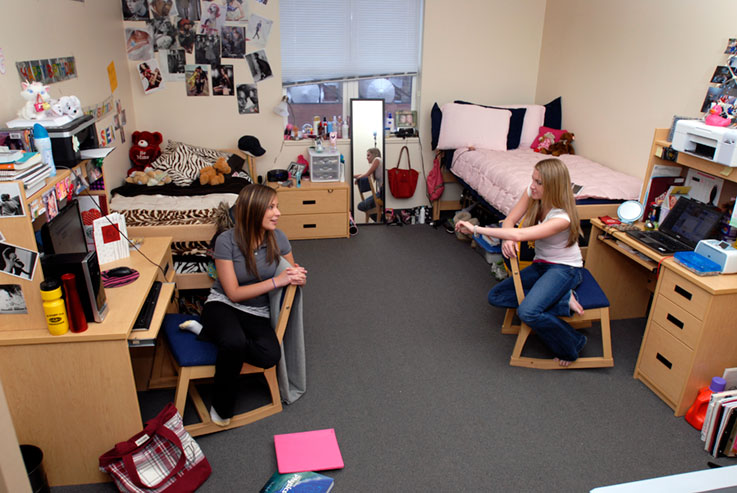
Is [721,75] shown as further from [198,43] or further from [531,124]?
[198,43]

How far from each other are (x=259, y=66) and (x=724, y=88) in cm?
332

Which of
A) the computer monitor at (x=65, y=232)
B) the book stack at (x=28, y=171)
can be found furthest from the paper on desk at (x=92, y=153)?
the book stack at (x=28, y=171)

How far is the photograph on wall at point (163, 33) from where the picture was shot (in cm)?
431

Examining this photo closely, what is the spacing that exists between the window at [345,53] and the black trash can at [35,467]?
3.50 meters

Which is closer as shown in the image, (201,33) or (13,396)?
(13,396)

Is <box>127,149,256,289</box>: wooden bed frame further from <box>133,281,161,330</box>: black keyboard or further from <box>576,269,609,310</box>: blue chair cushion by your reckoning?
<box>576,269,609,310</box>: blue chair cushion

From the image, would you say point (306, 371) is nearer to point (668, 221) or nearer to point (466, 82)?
point (668, 221)

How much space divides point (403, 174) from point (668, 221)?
8.10 feet

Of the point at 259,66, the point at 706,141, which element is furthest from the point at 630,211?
the point at 259,66

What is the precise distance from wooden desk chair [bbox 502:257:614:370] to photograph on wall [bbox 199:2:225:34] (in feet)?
10.2

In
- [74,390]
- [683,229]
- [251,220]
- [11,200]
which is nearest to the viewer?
[11,200]

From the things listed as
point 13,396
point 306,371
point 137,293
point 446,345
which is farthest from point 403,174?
point 13,396

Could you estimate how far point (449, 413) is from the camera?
2529 mm

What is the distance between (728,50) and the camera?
3012mm
